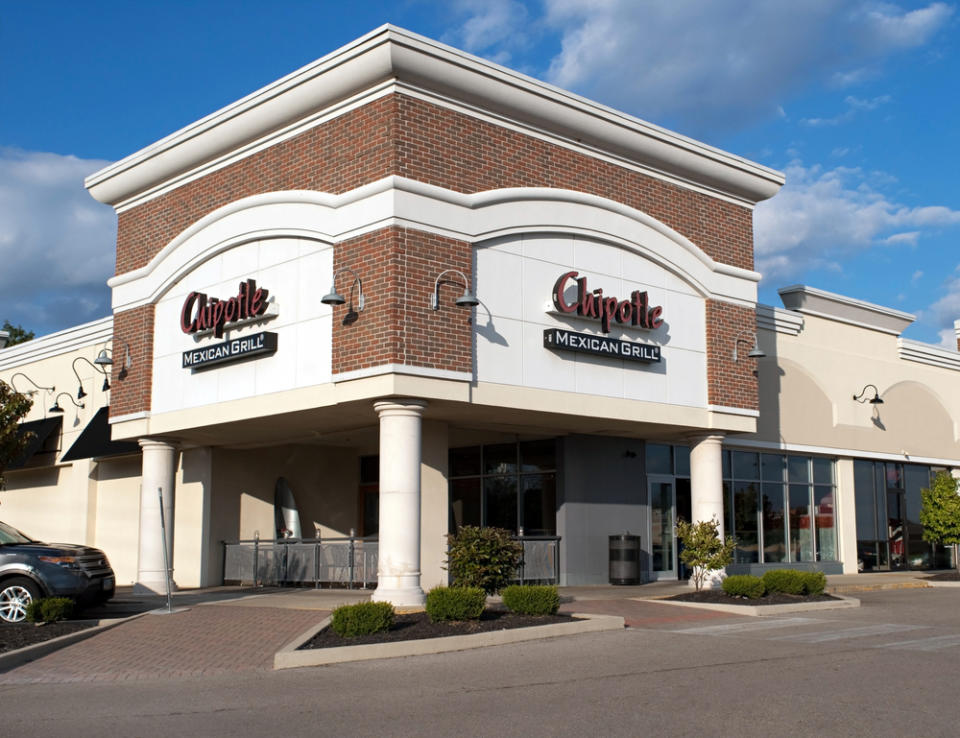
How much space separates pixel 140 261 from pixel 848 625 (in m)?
16.7

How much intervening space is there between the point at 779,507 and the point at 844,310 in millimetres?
6483

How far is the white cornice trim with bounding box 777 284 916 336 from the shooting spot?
30094 millimetres

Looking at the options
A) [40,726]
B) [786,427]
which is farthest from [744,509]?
[40,726]

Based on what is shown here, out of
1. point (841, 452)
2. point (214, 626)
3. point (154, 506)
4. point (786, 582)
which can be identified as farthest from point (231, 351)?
point (841, 452)

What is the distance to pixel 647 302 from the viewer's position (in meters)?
22.2

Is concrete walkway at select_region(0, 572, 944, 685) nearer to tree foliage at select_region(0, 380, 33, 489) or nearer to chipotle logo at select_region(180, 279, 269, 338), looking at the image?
tree foliage at select_region(0, 380, 33, 489)

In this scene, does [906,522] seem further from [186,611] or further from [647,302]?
[186,611]

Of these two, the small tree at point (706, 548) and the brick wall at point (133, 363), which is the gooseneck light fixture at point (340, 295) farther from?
the small tree at point (706, 548)

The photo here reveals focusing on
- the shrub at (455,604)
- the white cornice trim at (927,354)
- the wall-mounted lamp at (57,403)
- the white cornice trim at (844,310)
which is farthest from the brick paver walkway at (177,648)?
the white cornice trim at (927,354)

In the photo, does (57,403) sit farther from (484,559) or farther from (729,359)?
(729,359)

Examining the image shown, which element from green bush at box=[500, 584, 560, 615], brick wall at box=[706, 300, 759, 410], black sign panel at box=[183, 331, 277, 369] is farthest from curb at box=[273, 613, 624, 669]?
brick wall at box=[706, 300, 759, 410]

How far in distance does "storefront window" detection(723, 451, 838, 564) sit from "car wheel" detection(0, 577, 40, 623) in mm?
16990

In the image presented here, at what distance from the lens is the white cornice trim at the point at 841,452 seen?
28025mm

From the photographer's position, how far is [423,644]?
14.1m
